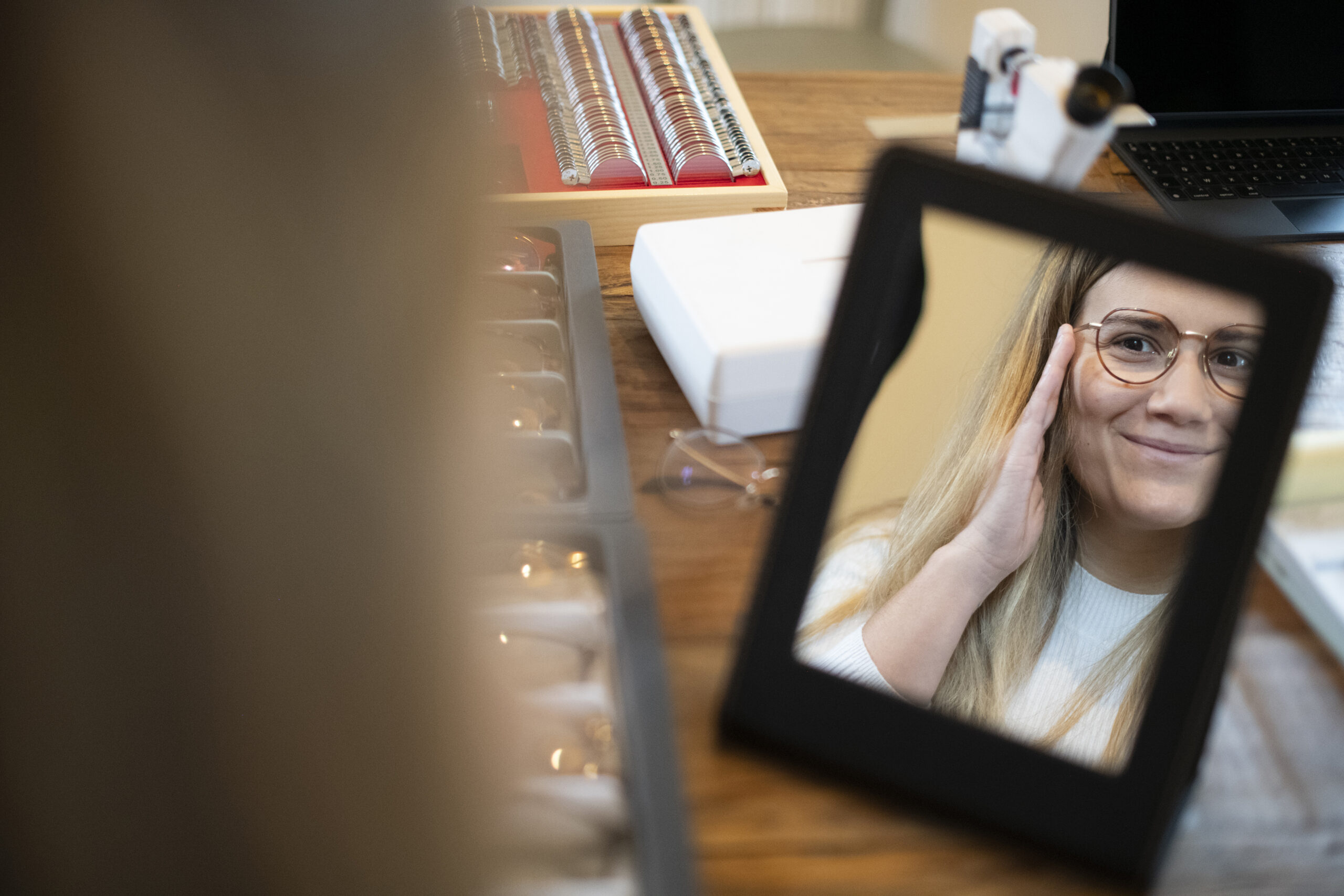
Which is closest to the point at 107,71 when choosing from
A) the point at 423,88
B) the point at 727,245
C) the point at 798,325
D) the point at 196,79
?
the point at 196,79

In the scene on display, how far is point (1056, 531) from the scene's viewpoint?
49cm

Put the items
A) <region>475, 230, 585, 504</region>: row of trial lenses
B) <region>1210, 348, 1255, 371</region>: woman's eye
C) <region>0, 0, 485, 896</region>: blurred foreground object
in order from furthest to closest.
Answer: <region>475, 230, 585, 504</region>: row of trial lenses → <region>0, 0, 485, 896</region>: blurred foreground object → <region>1210, 348, 1255, 371</region>: woman's eye

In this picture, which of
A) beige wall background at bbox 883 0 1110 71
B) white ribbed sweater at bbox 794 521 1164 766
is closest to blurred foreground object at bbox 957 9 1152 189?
white ribbed sweater at bbox 794 521 1164 766

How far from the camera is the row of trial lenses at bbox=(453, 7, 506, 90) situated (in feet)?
3.59

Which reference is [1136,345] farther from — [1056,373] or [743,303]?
[743,303]

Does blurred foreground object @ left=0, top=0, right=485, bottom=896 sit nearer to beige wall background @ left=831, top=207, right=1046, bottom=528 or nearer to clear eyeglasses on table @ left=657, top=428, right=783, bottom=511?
clear eyeglasses on table @ left=657, top=428, right=783, bottom=511

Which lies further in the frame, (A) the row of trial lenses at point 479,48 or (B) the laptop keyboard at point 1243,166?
(A) the row of trial lenses at point 479,48

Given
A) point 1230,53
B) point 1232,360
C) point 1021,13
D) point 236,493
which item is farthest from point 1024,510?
point 1021,13

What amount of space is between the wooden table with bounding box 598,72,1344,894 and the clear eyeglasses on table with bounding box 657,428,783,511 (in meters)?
0.01

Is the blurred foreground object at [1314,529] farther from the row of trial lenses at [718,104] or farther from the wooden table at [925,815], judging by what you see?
the row of trial lenses at [718,104]

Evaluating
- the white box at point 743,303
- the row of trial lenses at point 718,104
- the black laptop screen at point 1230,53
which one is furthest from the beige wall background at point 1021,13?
the white box at point 743,303

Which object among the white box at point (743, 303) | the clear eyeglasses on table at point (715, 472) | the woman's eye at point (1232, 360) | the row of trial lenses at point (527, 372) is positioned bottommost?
the clear eyeglasses on table at point (715, 472)

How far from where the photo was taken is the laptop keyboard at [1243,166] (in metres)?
0.99

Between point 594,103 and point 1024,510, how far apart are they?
710 millimetres
